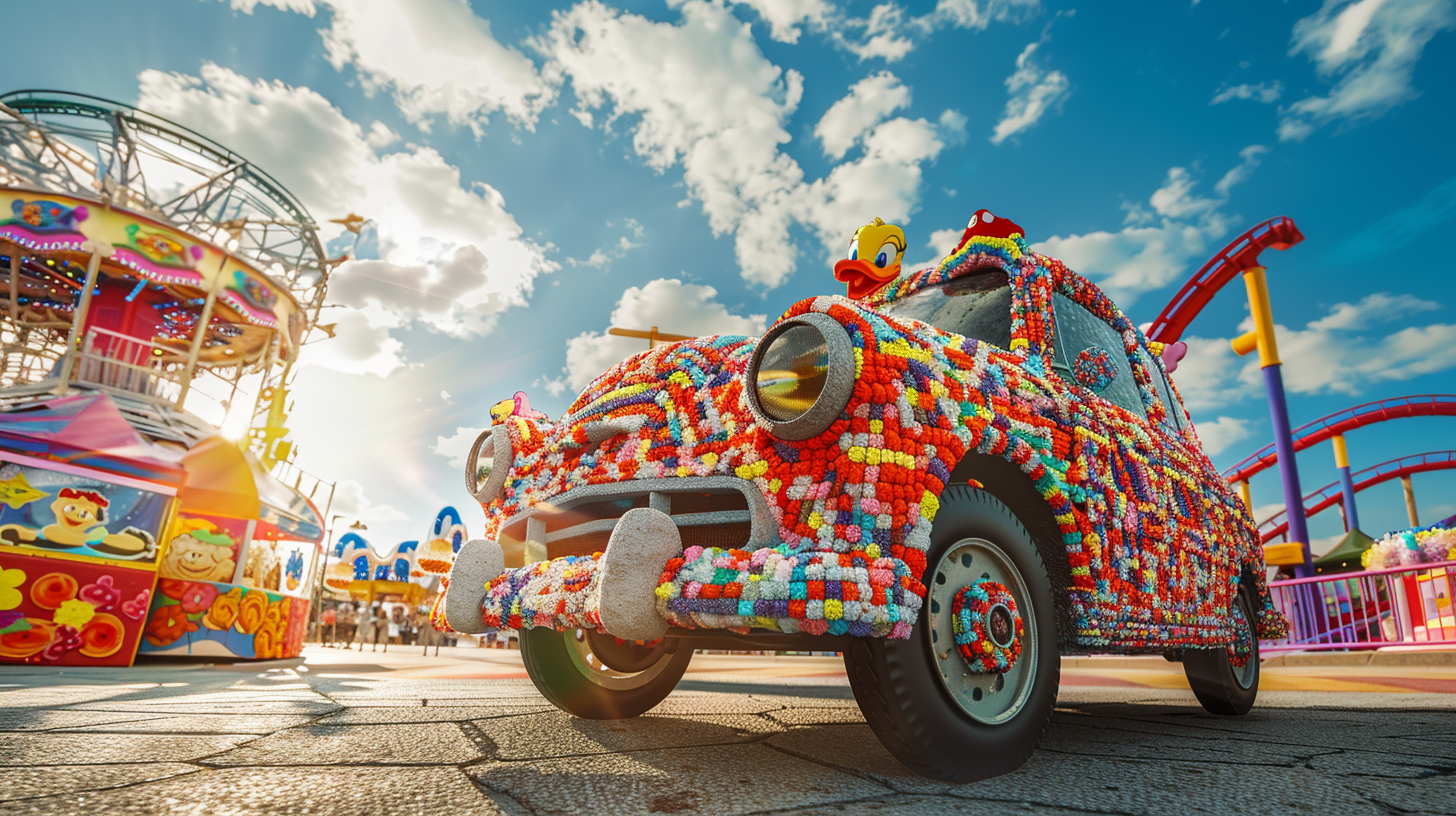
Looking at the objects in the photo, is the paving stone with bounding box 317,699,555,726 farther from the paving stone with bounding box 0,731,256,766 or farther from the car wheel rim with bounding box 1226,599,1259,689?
the car wheel rim with bounding box 1226,599,1259,689

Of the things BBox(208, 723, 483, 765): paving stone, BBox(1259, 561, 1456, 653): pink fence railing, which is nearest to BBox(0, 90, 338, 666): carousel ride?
BBox(208, 723, 483, 765): paving stone

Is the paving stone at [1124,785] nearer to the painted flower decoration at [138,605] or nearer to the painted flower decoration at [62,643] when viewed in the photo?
the painted flower decoration at [62,643]

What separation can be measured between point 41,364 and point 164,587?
42.2 feet

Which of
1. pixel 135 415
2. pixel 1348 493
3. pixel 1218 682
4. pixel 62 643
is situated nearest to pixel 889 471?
pixel 1218 682

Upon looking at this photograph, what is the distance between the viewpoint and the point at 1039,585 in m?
1.80

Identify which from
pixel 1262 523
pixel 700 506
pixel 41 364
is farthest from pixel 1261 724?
pixel 41 364

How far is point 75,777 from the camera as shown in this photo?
1.42 m

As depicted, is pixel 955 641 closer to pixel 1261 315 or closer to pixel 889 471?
pixel 889 471

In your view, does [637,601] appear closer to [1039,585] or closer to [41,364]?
[1039,585]

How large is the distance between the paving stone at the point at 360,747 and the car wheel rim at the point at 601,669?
17.7 inches

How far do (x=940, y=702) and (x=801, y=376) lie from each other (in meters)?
0.76

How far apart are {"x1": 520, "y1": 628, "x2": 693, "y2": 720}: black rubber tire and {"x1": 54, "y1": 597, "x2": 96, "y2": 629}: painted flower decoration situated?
6742 mm

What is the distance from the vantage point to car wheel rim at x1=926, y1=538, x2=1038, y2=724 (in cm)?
159

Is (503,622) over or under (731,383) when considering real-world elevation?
under
